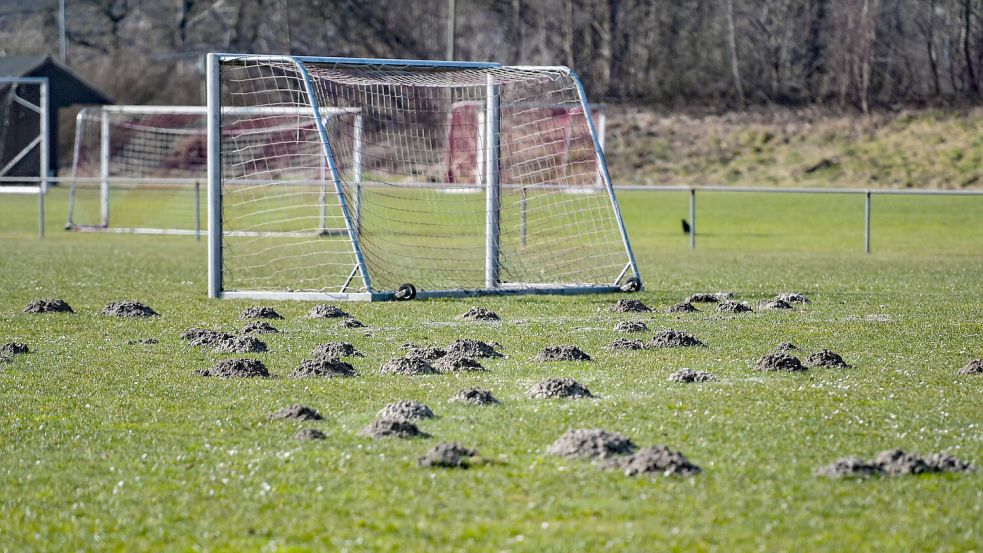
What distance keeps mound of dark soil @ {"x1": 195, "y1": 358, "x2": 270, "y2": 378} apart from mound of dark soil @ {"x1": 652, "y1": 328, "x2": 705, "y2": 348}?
10.2 ft

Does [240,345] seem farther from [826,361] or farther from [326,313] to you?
[826,361]

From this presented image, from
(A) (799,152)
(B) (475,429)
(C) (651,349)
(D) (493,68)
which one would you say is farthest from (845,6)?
(B) (475,429)

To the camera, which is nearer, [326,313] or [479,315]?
[479,315]

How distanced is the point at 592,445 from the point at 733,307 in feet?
23.1

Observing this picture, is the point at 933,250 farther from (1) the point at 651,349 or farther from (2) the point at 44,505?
(2) the point at 44,505

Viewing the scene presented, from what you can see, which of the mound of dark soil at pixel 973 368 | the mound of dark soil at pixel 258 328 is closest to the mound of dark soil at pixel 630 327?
the mound of dark soil at pixel 258 328

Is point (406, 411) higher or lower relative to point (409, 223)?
lower

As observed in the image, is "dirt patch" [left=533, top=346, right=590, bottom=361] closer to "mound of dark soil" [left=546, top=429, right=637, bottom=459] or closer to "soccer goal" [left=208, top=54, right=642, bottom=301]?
"mound of dark soil" [left=546, top=429, right=637, bottom=459]

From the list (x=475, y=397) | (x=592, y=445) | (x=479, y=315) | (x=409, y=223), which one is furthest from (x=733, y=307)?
(x=592, y=445)

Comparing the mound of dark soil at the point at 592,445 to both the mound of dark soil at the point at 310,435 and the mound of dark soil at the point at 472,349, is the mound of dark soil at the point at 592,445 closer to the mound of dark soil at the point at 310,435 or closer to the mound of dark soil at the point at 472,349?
the mound of dark soil at the point at 310,435

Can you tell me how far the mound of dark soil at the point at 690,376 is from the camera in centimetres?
854

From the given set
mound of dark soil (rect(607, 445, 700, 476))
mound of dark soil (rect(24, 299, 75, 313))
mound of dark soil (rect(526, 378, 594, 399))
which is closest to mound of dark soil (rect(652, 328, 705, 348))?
mound of dark soil (rect(526, 378, 594, 399))

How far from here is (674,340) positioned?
1038 cm

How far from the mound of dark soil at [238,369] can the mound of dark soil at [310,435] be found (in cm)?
207
